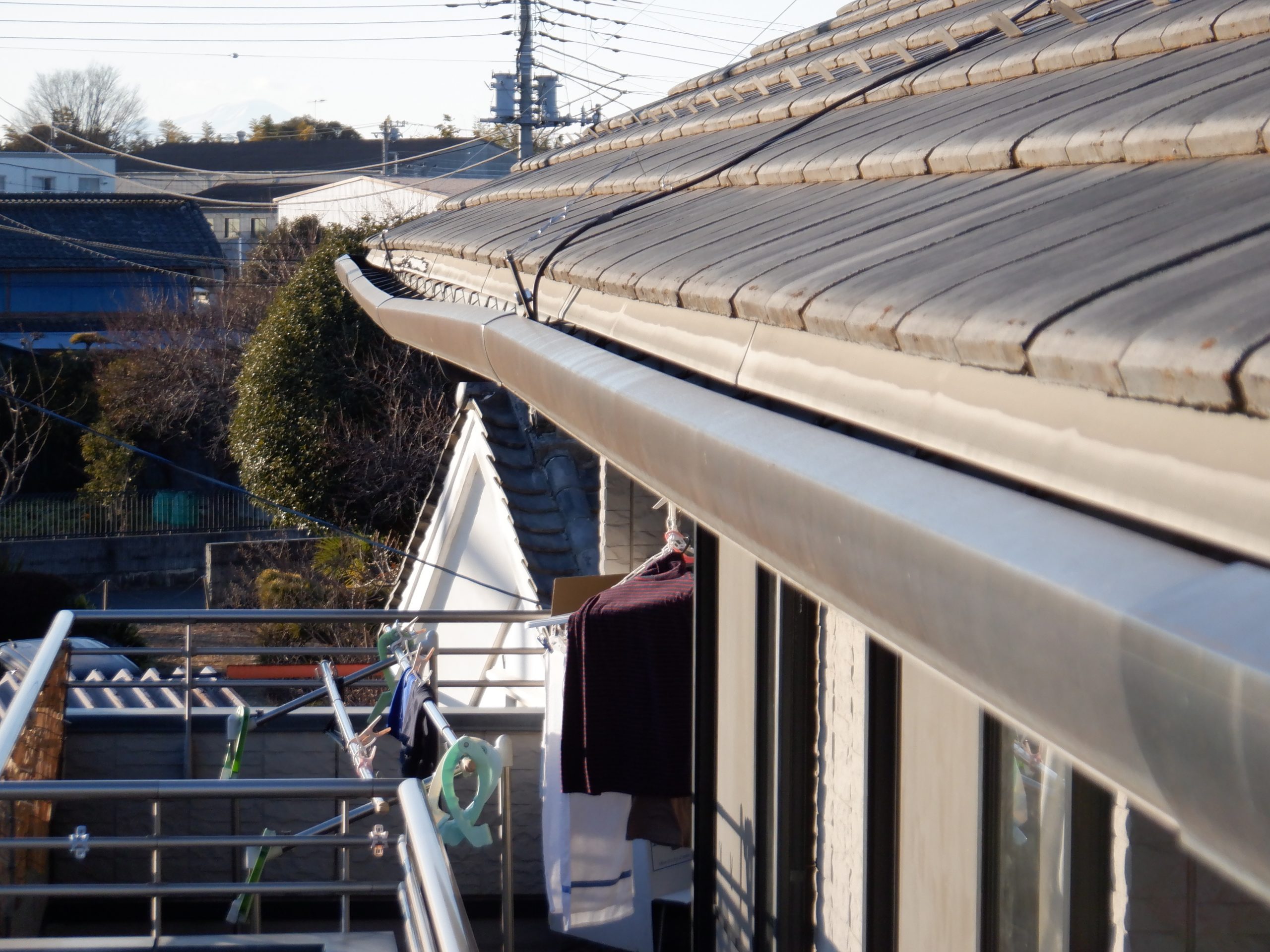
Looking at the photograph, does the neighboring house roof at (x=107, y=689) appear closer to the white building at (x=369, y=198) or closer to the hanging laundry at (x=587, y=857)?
A: the hanging laundry at (x=587, y=857)

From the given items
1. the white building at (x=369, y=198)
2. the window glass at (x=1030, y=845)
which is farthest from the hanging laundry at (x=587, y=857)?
the white building at (x=369, y=198)

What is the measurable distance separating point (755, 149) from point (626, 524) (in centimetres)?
307

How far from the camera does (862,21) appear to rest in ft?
19.1

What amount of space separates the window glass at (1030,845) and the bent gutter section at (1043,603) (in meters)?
1.11

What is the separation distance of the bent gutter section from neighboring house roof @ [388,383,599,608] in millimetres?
5670

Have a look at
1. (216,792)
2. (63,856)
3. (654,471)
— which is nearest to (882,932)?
(654,471)

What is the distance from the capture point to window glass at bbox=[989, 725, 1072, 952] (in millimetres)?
2475

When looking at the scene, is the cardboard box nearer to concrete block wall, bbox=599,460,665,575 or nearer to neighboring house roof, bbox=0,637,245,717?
concrete block wall, bbox=599,460,665,575

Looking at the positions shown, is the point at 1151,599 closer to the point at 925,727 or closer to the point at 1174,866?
the point at 1174,866

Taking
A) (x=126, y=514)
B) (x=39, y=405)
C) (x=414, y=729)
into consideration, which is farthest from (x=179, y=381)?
(x=414, y=729)

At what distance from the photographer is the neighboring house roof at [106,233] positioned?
34.0 meters

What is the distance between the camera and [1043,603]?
3.20 ft

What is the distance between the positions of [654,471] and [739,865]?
102 inches

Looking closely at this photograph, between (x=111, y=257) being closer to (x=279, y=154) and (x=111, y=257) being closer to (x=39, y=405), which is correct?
(x=39, y=405)
